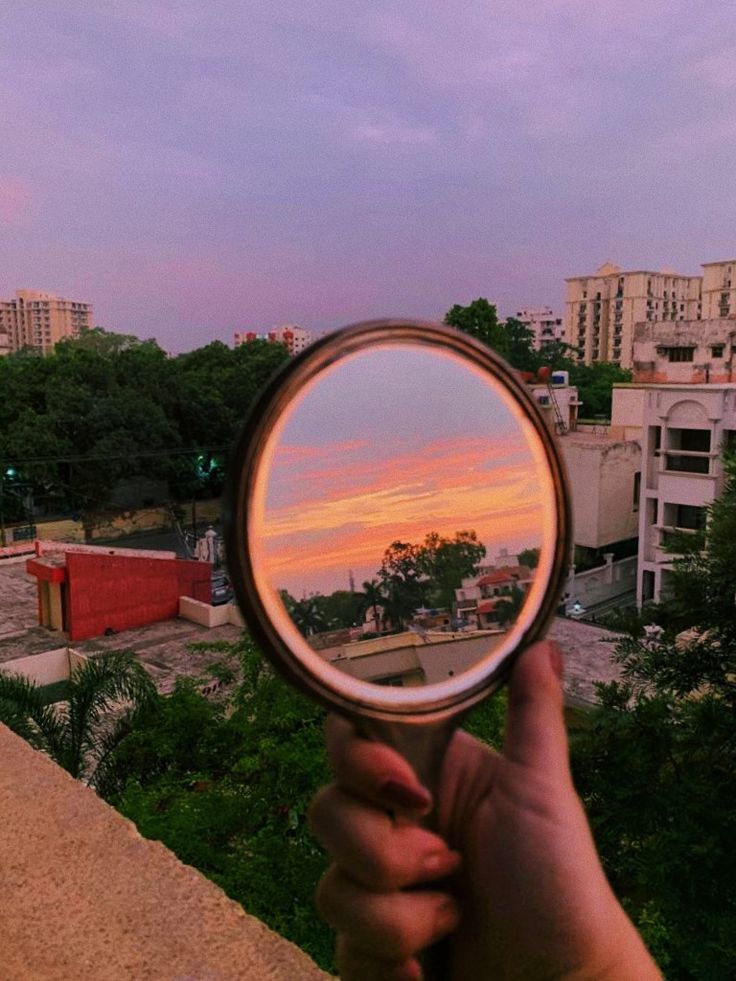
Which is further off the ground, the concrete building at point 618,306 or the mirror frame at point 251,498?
the concrete building at point 618,306

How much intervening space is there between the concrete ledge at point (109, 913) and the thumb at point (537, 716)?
141cm

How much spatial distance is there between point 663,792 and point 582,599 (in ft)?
51.5

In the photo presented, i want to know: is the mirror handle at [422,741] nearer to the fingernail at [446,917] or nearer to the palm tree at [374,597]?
the fingernail at [446,917]

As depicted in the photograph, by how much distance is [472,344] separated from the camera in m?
0.95

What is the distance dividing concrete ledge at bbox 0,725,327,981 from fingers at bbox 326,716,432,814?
4.55 feet

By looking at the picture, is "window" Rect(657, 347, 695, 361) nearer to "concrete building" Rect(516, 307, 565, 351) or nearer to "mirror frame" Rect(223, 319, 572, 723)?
"mirror frame" Rect(223, 319, 572, 723)

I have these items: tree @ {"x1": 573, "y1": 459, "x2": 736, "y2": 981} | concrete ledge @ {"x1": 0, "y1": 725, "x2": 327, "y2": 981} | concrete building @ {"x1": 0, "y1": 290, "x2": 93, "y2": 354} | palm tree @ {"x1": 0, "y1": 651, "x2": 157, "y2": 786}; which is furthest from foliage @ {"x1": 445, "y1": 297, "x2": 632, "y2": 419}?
concrete building @ {"x1": 0, "y1": 290, "x2": 93, "y2": 354}

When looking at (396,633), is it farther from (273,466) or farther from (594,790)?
(594,790)

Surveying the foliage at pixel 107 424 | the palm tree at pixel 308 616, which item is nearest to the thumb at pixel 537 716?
the palm tree at pixel 308 616

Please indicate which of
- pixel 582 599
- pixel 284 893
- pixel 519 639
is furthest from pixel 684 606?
pixel 582 599

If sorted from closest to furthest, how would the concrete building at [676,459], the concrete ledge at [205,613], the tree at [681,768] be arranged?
the tree at [681,768], the concrete ledge at [205,613], the concrete building at [676,459]

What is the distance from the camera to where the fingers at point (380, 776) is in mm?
876

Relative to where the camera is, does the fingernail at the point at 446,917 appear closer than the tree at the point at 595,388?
Yes

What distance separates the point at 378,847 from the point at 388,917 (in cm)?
8
